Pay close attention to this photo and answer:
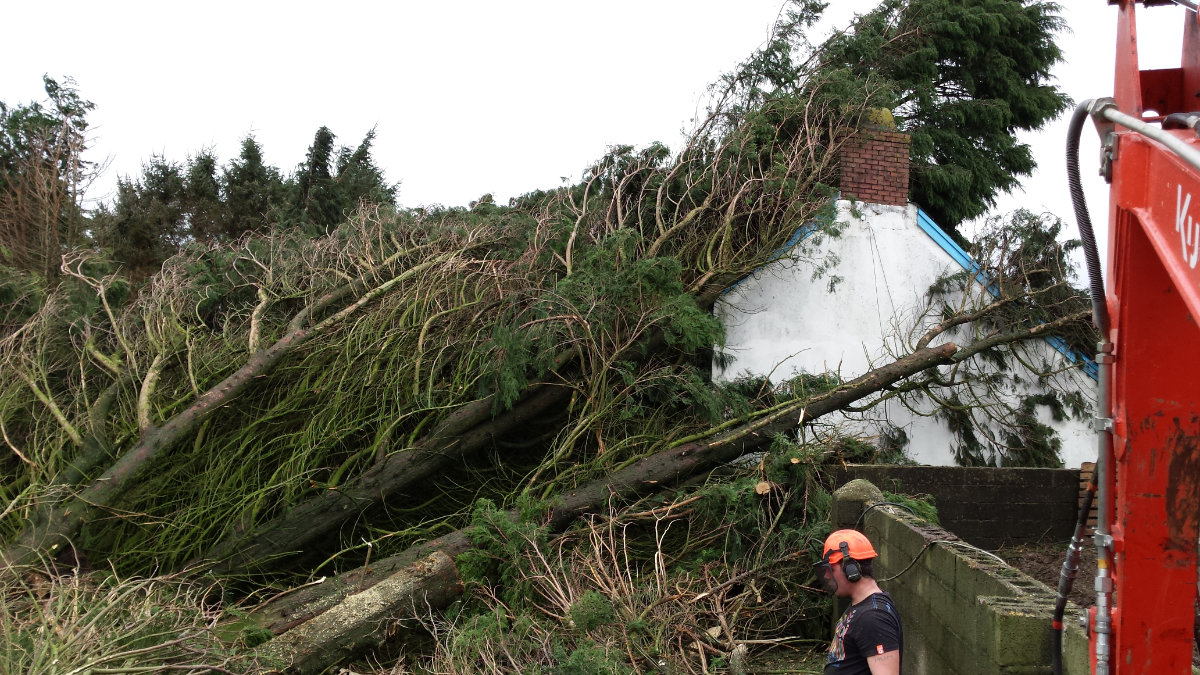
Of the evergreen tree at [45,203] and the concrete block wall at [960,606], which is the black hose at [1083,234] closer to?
the concrete block wall at [960,606]

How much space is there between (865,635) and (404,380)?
502 centimetres

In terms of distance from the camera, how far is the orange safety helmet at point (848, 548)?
11.1 ft

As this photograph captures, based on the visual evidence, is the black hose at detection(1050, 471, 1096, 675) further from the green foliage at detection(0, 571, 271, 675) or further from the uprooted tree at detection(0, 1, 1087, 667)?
the uprooted tree at detection(0, 1, 1087, 667)

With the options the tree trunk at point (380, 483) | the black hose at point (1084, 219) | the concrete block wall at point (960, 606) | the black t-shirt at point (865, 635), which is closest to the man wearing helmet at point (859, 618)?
the black t-shirt at point (865, 635)

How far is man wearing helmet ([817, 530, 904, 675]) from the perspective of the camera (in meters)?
3.16

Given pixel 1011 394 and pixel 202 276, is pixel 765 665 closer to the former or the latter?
pixel 1011 394

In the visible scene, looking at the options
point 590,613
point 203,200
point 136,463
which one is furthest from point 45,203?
point 590,613

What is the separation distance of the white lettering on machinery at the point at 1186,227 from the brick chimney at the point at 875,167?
8.19 meters

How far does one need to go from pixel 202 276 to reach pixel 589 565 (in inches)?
196

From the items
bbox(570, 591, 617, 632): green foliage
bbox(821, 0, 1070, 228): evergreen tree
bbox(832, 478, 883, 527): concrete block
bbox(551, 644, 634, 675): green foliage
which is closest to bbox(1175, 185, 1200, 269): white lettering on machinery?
bbox(551, 644, 634, 675): green foliage

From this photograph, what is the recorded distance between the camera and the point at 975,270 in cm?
954

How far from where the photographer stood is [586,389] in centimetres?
753

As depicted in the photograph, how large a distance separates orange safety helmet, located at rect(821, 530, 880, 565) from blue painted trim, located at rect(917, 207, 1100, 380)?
6.47 m

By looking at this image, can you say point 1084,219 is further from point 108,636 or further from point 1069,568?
point 108,636
